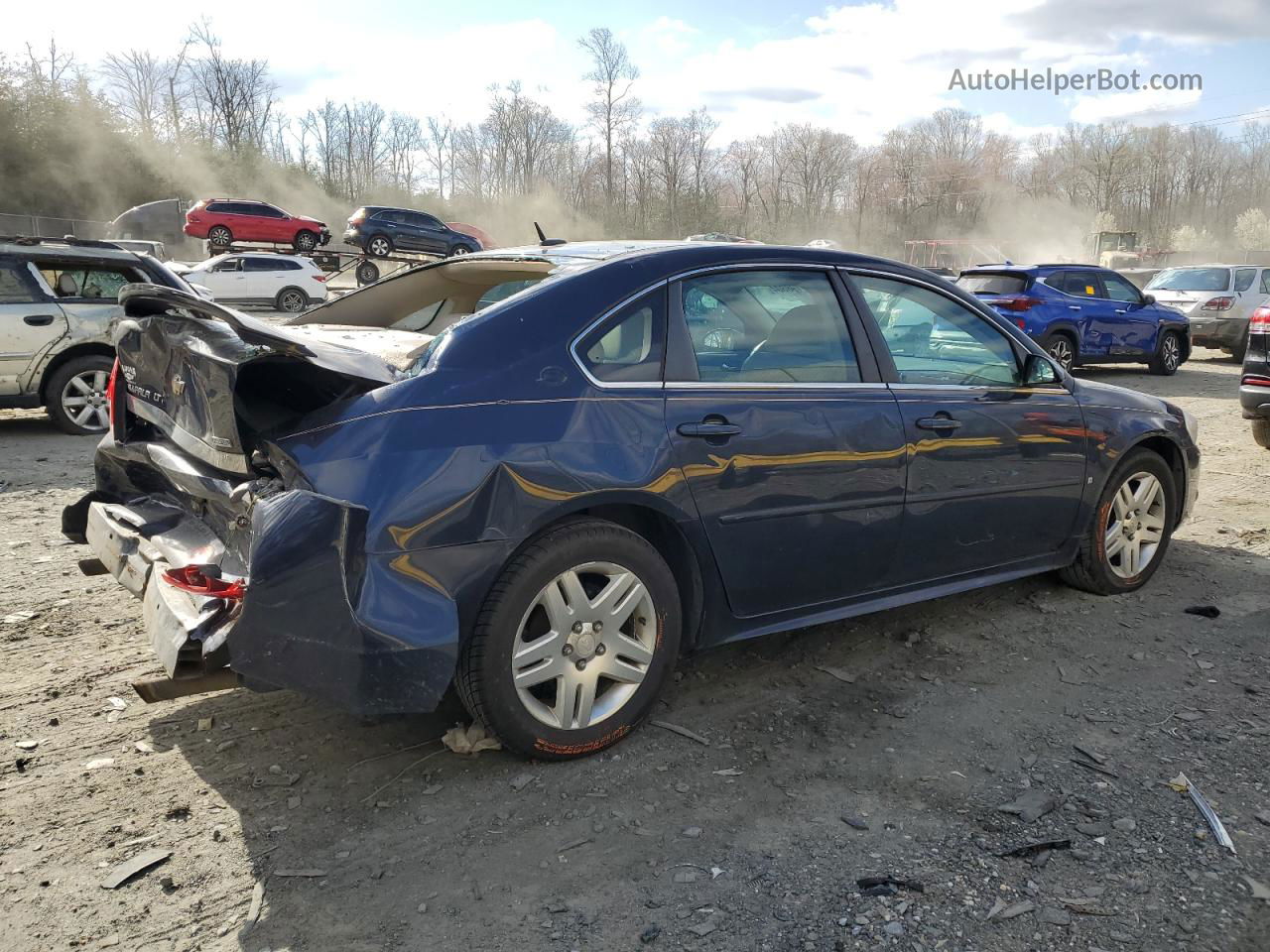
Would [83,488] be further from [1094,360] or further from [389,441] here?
[1094,360]

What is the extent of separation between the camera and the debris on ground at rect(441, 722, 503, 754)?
3.28 meters

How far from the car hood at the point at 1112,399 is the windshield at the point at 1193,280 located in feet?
49.3

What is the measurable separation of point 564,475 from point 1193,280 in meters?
18.7

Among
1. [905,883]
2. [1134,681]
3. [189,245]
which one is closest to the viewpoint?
[905,883]

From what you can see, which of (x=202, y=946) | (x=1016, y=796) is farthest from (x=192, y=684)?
(x=1016, y=796)

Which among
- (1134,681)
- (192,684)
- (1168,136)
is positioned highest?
(1168,136)

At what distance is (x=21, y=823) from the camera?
2.88m

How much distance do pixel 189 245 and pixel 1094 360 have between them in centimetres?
4677

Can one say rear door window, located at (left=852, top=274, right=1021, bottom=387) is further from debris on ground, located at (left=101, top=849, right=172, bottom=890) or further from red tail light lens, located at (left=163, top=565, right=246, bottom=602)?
debris on ground, located at (left=101, top=849, right=172, bottom=890)

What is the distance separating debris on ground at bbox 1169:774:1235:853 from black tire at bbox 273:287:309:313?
24323 millimetres

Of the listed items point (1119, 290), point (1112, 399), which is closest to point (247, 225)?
point (1119, 290)

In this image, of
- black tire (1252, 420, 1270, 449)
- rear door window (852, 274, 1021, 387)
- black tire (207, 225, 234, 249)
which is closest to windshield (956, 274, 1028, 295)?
black tire (1252, 420, 1270, 449)

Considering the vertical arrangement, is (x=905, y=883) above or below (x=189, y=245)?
below

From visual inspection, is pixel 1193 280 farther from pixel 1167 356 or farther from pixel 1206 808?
pixel 1206 808
